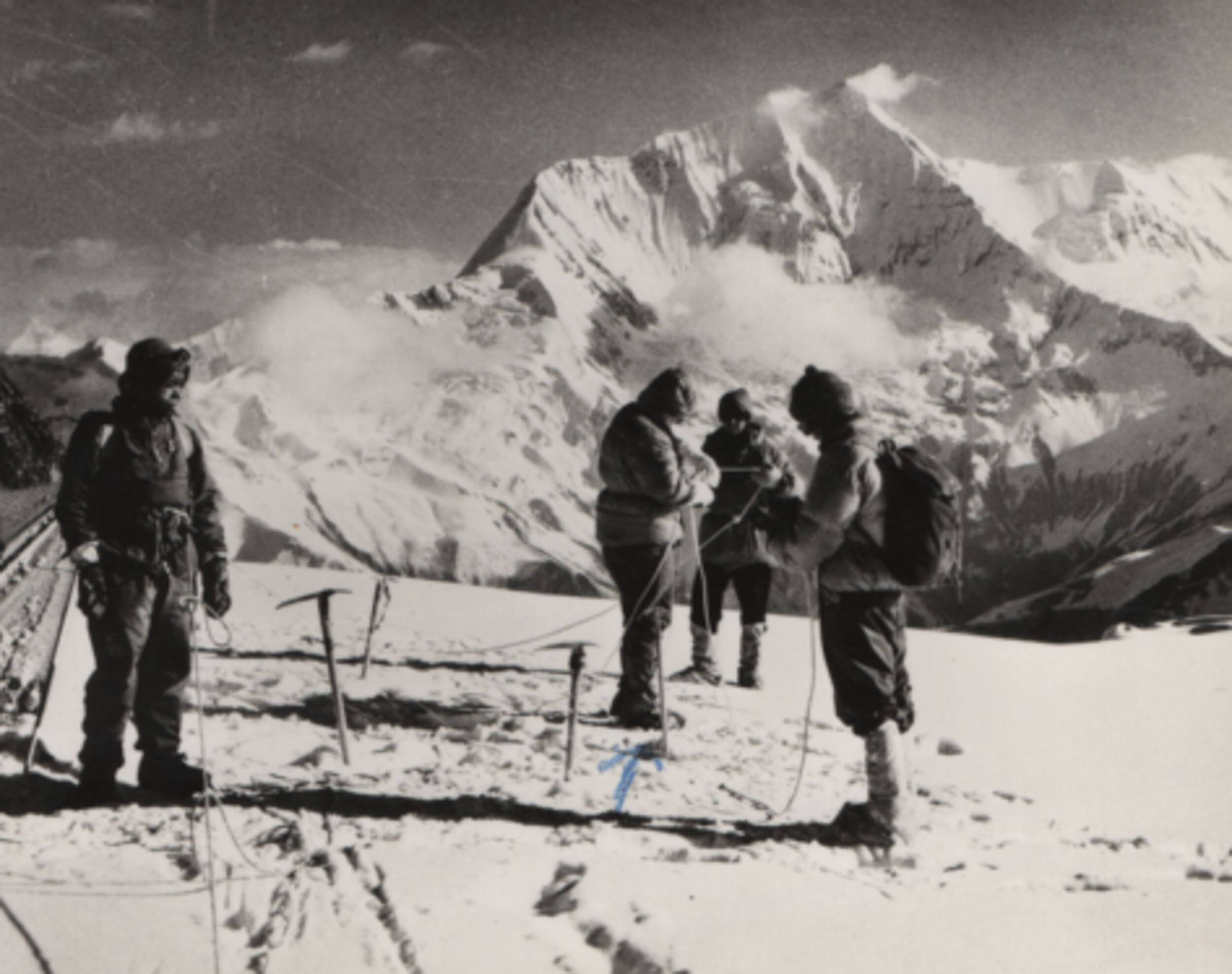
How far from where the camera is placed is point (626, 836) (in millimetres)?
2799

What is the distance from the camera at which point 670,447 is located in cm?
377

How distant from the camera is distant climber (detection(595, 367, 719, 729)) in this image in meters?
3.76

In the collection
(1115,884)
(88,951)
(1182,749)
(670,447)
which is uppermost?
(670,447)

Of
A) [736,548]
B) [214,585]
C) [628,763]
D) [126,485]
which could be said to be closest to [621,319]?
[736,548]

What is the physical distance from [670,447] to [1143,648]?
2531 millimetres

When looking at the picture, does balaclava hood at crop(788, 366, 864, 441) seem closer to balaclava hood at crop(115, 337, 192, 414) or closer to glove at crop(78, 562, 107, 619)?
balaclava hood at crop(115, 337, 192, 414)

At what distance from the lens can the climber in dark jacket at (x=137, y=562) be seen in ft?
9.68

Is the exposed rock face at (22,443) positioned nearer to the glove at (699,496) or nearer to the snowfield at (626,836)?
the snowfield at (626,836)


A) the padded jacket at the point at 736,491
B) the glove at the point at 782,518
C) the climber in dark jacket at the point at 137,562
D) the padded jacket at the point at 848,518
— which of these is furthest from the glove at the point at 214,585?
the padded jacket at the point at 736,491

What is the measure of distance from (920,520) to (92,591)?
235 cm

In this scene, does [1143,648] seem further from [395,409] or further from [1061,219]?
[1061,219]

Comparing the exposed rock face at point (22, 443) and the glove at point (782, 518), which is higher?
the exposed rock face at point (22, 443)

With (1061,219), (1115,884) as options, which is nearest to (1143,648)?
(1115,884)

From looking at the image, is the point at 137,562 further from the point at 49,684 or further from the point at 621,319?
the point at 621,319
